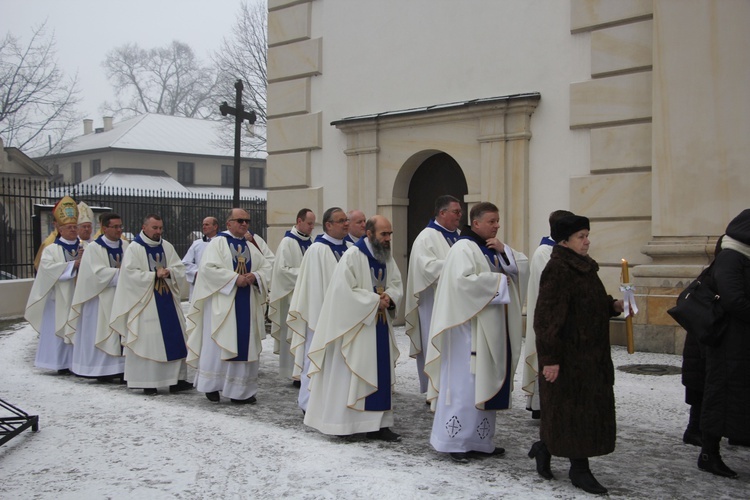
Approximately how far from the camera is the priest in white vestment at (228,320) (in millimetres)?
7922

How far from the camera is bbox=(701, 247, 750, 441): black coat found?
16.8 feet

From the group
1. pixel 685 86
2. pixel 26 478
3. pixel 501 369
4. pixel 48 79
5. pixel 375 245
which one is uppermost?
pixel 48 79

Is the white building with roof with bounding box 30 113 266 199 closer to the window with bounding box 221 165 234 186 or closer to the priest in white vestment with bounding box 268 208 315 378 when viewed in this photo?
the window with bounding box 221 165 234 186

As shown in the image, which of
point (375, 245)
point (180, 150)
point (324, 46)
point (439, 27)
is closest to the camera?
point (375, 245)

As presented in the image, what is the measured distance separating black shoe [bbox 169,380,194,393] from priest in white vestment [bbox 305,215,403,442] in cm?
268

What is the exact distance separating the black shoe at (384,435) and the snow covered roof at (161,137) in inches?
1568

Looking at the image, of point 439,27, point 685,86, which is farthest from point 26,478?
point 439,27

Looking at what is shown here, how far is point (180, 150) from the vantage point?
156 feet

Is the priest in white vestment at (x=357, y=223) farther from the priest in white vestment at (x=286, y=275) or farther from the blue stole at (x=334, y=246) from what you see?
the priest in white vestment at (x=286, y=275)

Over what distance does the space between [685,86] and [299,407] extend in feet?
19.9

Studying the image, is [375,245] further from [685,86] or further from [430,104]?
[430,104]

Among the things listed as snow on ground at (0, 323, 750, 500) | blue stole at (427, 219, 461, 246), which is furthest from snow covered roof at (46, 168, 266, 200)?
snow on ground at (0, 323, 750, 500)

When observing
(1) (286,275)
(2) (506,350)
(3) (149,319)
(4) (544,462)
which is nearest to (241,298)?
(1) (286,275)

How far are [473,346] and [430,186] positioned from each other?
7.32m
